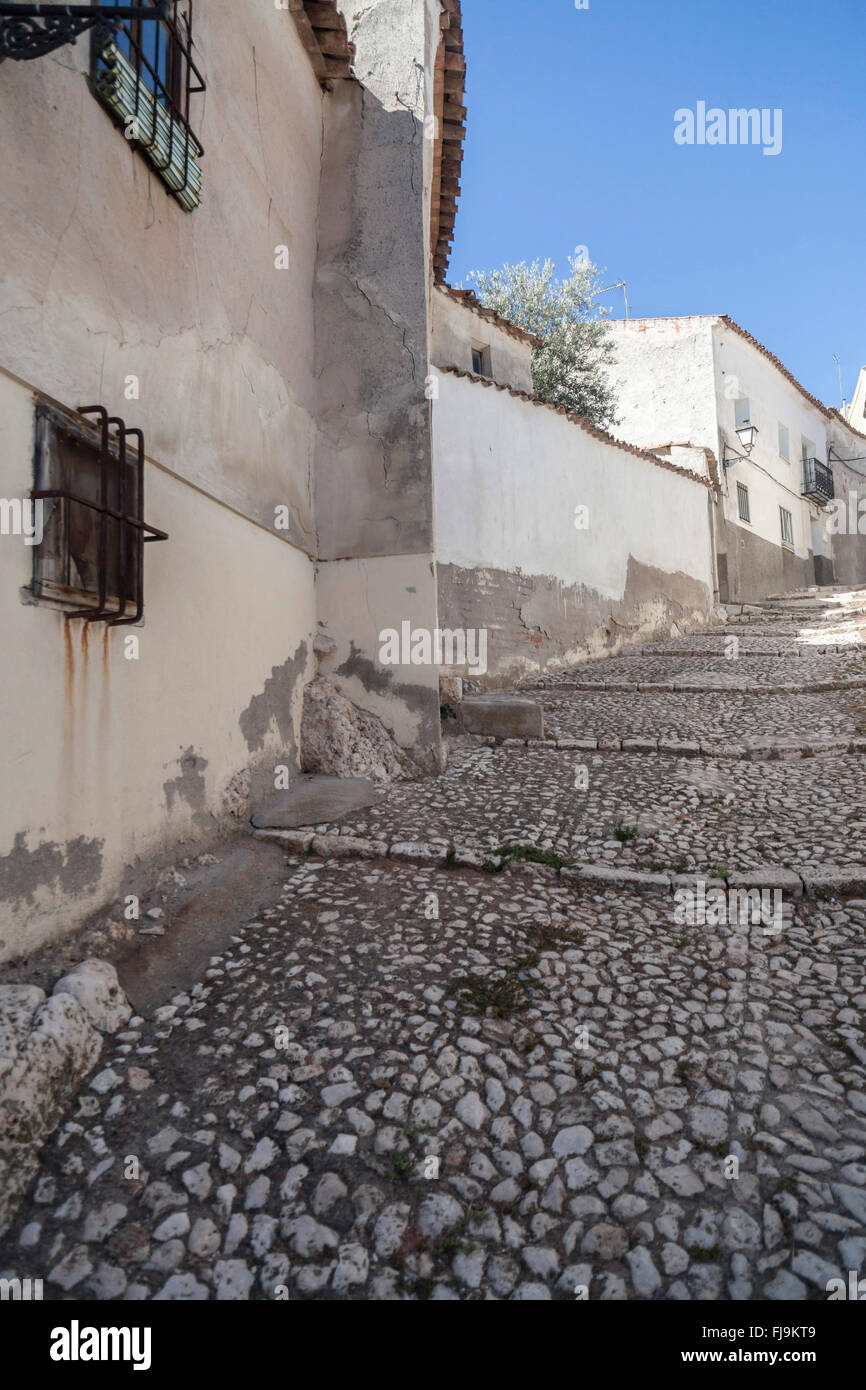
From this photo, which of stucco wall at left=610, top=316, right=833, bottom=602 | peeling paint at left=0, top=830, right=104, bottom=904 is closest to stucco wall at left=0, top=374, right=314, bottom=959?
peeling paint at left=0, top=830, right=104, bottom=904

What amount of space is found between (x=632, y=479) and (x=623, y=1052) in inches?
471

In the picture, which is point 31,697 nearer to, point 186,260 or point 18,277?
point 18,277

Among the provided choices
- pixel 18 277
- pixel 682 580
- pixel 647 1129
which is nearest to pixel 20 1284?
pixel 647 1129

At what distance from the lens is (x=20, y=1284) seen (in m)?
1.65

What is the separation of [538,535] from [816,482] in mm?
18417

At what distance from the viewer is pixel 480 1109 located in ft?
7.11

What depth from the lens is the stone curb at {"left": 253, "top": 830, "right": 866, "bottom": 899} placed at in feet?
11.5

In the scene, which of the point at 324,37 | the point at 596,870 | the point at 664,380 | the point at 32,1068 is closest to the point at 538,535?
the point at 324,37

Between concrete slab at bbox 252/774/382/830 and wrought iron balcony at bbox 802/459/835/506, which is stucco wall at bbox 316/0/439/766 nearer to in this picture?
concrete slab at bbox 252/774/382/830

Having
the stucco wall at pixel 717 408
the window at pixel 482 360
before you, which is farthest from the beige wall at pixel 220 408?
the stucco wall at pixel 717 408

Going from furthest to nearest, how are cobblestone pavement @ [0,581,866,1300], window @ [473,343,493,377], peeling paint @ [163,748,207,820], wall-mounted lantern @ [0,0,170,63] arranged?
window @ [473,343,493,377]
peeling paint @ [163,748,207,820]
wall-mounted lantern @ [0,0,170,63]
cobblestone pavement @ [0,581,866,1300]

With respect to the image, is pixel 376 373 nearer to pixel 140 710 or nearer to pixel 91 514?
pixel 91 514

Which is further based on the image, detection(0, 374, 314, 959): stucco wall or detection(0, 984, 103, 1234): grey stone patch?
detection(0, 374, 314, 959): stucco wall

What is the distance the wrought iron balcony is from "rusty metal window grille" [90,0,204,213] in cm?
2419
